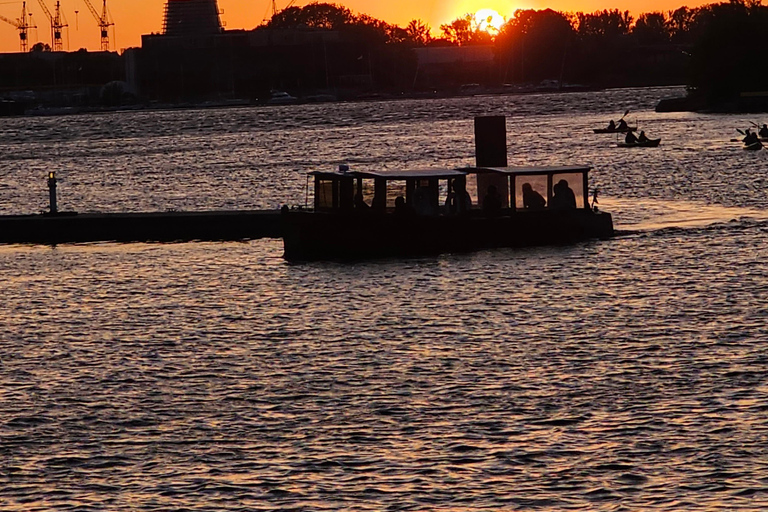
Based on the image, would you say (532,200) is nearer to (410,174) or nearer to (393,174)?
(410,174)

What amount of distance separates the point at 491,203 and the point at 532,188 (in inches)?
64.6

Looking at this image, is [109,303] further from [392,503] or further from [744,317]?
[392,503]

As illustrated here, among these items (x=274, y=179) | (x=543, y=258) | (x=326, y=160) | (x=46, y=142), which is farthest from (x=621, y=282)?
(x=46, y=142)

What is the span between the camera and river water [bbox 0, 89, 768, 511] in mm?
19453

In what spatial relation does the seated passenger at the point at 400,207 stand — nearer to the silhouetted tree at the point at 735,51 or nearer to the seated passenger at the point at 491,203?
the seated passenger at the point at 491,203

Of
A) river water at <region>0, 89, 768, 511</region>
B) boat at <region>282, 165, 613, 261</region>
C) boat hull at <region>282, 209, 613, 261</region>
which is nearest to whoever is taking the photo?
river water at <region>0, 89, 768, 511</region>

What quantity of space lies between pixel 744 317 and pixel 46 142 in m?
152

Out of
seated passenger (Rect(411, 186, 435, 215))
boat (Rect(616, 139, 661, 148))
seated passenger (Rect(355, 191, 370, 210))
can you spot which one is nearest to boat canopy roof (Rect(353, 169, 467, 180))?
seated passenger (Rect(411, 186, 435, 215))

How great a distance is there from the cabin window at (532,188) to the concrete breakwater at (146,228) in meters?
9.33

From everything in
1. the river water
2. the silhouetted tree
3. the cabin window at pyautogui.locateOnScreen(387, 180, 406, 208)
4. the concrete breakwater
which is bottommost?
the river water

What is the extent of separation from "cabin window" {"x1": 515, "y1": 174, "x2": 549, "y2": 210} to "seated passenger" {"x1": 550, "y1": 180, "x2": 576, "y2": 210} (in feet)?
0.91

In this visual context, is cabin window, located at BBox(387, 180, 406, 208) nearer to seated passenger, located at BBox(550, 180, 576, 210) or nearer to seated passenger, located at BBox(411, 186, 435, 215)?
seated passenger, located at BBox(411, 186, 435, 215)

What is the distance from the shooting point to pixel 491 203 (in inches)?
1676

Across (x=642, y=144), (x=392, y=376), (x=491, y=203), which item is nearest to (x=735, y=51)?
(x=642, y=144)
